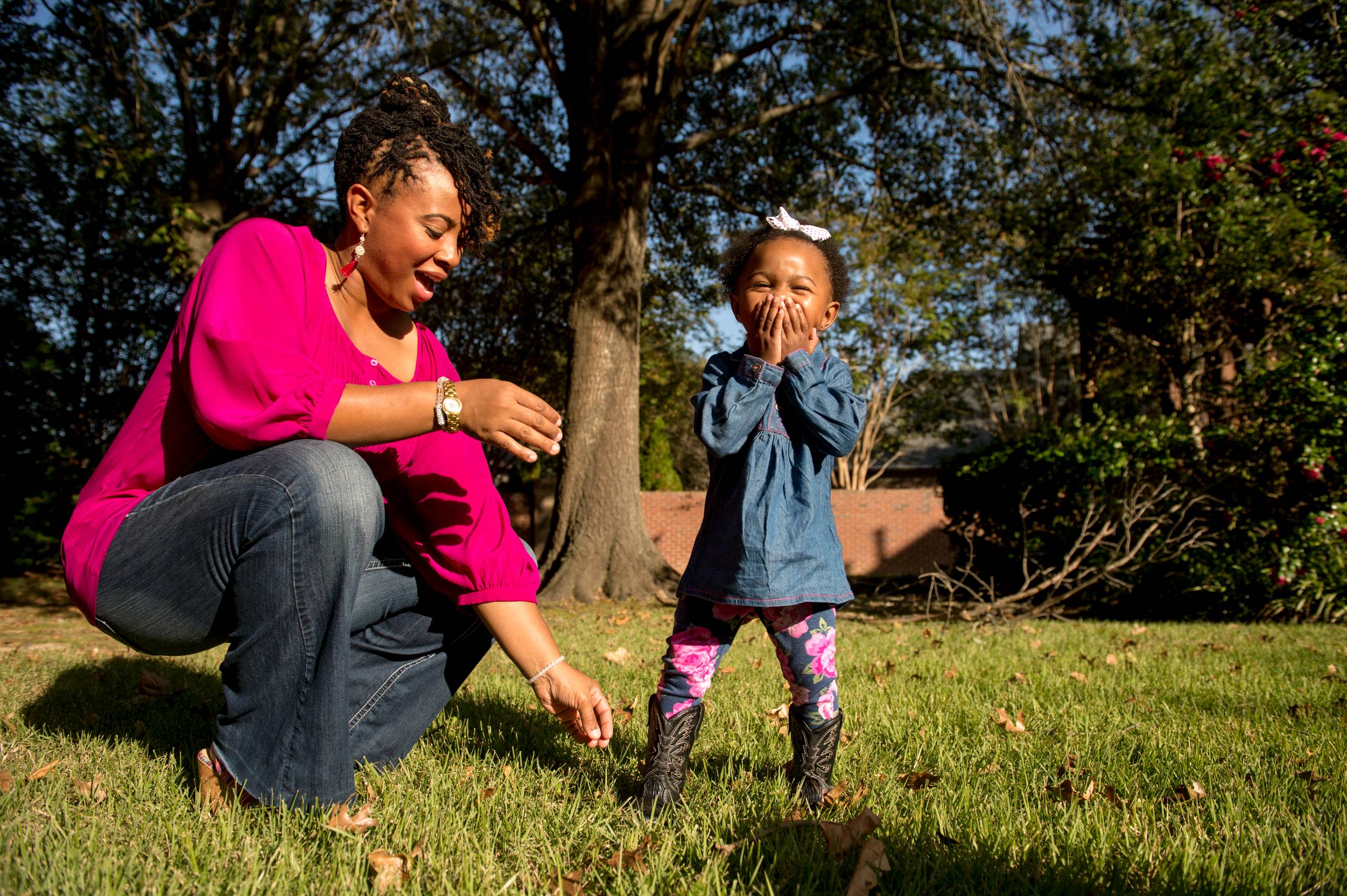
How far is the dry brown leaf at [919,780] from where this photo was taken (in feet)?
7.61

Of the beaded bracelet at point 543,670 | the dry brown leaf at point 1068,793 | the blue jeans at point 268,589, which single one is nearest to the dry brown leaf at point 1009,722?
the dry brown leaf at point 1068,793

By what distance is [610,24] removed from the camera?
8.62 metres

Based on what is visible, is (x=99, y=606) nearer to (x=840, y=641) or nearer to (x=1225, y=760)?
(x=1225, y=760)

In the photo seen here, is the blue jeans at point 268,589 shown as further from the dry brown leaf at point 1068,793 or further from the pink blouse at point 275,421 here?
the dry brown leaf at point 1068,793

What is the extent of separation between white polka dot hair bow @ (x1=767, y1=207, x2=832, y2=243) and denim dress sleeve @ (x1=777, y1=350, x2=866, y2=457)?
0.50 metres

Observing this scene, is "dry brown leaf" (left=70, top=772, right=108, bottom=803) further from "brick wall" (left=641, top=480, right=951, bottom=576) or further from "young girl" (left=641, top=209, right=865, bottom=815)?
"brick wall" (left=641, top=480, right=951, bottom=576)

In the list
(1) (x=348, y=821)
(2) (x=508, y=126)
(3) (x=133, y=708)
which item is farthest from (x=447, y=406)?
(2) (x=508, y=126)

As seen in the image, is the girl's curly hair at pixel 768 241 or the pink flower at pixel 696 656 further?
the girl's curly hair at pixel 768 241

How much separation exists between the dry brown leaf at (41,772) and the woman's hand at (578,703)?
136 cm

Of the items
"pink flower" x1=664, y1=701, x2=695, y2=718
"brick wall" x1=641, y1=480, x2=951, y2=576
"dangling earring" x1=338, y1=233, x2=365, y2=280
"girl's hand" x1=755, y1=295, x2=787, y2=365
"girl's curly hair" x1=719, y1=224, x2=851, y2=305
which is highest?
"girl's curly hair" x1=719, y1=224, x2=851, y2=305

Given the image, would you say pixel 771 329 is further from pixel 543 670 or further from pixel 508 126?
pixel 508 126

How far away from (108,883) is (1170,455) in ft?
23.4

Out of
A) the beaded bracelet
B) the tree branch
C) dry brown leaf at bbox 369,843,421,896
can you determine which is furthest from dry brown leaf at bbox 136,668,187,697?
the tree branch

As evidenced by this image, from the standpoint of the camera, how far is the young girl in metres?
2.28
